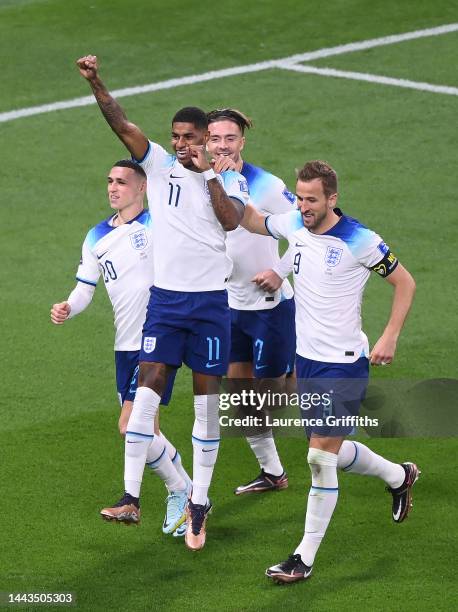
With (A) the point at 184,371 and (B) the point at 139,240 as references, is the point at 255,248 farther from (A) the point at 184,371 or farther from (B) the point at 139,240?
(A) the point at 184,371

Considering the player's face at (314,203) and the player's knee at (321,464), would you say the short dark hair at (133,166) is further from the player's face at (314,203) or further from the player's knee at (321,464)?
the player's knee at (321,464)

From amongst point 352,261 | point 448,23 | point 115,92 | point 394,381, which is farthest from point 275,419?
point 448,23

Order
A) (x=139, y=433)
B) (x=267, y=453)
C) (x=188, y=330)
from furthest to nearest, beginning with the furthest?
(x=267, y=453) → (x=188, y=330) → (x=139, y=433)

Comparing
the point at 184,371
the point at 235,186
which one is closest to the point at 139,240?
the point at 235,186

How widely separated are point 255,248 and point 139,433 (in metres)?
1.76

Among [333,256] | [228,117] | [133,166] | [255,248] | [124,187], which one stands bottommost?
[255,248]

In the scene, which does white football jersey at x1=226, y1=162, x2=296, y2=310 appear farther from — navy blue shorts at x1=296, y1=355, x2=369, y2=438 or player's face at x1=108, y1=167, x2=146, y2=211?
navy blue shorts at x1=296, y1=355, x2=369, y2=438

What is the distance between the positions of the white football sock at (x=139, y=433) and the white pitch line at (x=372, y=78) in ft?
37.1

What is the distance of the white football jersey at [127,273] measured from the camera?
927cm

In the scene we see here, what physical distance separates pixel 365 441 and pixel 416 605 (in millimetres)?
2618

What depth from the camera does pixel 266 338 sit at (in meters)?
9.77

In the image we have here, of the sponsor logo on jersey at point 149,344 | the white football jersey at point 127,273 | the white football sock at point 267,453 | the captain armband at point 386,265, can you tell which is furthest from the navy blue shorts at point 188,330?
the white football sock at point 267,453

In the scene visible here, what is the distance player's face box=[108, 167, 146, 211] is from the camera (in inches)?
368

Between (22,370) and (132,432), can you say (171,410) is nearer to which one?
(22,370)
